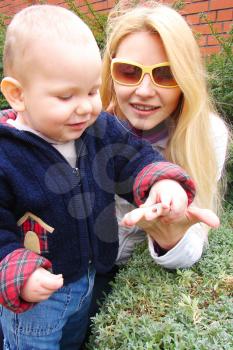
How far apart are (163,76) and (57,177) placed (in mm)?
909

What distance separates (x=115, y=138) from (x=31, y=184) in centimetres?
46

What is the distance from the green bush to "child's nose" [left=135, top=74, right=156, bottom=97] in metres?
0.84

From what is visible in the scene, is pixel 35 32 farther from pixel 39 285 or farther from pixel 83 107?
pixel 39 285

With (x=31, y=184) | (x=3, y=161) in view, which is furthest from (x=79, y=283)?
(x=3, y=161)

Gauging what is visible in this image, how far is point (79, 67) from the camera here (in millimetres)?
1422

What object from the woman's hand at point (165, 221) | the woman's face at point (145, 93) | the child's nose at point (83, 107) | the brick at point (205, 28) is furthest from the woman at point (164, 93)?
the brick at point (205, 28)

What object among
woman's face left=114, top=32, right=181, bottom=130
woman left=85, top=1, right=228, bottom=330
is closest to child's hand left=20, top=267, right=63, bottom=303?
woman left=85, top=1, right=228, bottom=330

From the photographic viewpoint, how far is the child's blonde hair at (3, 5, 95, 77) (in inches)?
55.9

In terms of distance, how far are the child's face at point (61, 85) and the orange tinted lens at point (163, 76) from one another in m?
0.75

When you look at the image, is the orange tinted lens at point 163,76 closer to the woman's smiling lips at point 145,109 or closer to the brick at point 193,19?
the woman's smiling lips at point 145,109

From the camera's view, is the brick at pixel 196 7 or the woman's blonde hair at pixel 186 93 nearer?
the woman's blonde hair at pixel 186 93

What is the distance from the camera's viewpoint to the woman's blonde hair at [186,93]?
2.14 metres

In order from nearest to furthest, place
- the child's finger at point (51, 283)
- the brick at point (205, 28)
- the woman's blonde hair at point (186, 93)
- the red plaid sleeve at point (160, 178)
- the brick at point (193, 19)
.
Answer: the child's finger at point (51, 283), the red plaid sleeve at point (160, 178), the woman's blonde hair at point (186, 93), the brick at point (205, 28), the brick at point (193, 19)

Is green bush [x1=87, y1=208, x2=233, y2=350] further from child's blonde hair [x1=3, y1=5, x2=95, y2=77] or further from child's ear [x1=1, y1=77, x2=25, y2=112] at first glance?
child's blonde hair [x1=3, y1=5, x2=95, y2=77]
